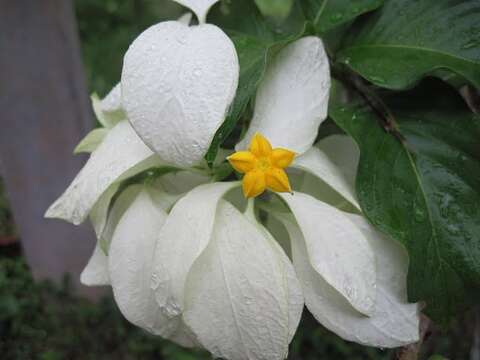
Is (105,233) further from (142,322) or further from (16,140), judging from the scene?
(16,140)

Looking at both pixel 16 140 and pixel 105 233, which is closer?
pixel 105 233

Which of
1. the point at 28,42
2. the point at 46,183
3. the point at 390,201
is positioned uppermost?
the point at 390,201

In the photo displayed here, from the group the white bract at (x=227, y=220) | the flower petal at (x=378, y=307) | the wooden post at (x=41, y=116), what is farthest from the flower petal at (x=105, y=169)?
the wooden post at (x=41, y=116)

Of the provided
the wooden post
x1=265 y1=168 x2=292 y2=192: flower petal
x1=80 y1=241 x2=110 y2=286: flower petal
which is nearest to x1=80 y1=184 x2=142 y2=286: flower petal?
x1=80 y1=241 x2=110 y2=286: flower petal

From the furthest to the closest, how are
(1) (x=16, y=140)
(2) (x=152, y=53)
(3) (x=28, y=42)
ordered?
(1) (x=16, y=140), (3) (x=28, y=42), (2) (x=152, y=53)

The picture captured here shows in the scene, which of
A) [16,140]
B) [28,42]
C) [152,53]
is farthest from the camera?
[16,140]

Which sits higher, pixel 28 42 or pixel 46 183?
pixel 28 42

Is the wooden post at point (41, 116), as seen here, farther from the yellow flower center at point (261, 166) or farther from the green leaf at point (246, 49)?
the yellow flower center at point (261, 166)

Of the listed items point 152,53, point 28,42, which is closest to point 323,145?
point 152,53
